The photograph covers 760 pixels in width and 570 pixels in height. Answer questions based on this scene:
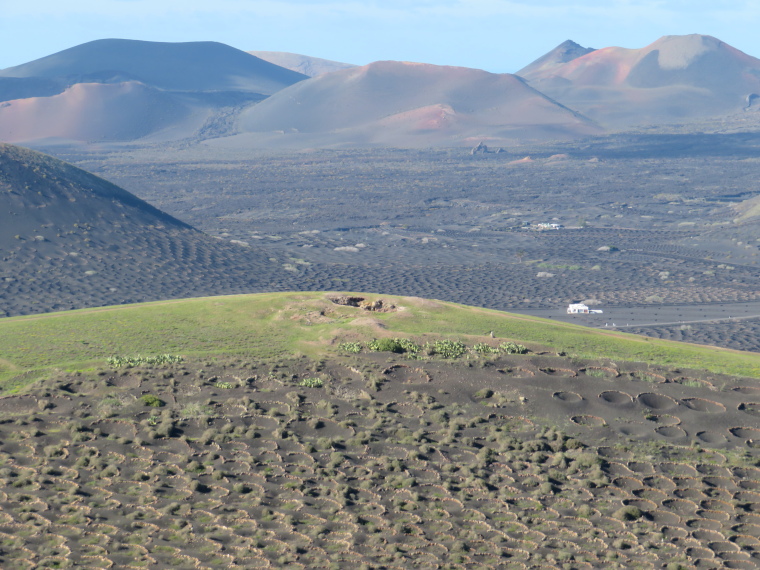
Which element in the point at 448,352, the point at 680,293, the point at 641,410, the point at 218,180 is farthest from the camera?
the point at 218,180

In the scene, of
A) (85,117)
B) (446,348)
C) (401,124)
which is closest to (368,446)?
(446,348)

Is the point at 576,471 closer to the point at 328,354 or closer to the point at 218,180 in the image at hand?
the point at 328,354

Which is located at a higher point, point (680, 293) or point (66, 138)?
point (66, 138)

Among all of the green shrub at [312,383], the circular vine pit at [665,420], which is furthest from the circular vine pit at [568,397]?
the green shrub at [312,383]

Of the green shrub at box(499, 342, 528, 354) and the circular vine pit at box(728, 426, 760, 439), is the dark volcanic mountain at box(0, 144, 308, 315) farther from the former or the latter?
the circular vine pit at box(728, 426, 760, 439)

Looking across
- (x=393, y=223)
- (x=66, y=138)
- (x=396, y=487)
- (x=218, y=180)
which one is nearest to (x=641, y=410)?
(x=396, y=487)

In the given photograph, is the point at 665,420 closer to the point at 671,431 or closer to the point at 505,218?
the point at 671,431

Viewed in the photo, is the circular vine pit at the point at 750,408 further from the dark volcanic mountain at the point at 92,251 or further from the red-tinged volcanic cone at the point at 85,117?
the red-tinged volcanic cone at the point at 85,117
